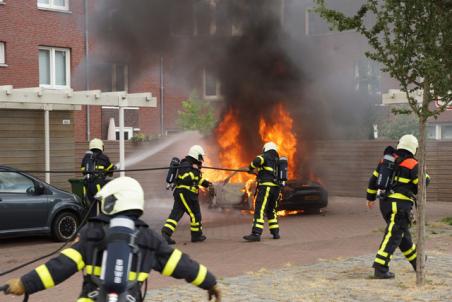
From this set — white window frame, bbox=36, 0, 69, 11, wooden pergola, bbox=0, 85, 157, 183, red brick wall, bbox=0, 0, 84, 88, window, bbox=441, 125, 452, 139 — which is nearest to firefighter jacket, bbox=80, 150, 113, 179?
wooden pergola, bbox=0, 85, 157, 183

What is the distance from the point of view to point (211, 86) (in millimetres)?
19281

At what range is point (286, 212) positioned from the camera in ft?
52.1

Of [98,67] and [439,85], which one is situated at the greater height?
[98,67]

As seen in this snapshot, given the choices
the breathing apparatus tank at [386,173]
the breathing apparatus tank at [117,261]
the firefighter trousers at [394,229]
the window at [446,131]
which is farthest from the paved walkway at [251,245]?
the window at [446,131]

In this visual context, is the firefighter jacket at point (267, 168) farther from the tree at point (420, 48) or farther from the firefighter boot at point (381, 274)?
the tree at point (420, 48)

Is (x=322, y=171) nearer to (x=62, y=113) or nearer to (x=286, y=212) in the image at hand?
(x=286, y=212)

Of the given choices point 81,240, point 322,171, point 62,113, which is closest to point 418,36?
point 81,240

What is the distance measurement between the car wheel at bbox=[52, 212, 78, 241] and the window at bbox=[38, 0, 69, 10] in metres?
13.9

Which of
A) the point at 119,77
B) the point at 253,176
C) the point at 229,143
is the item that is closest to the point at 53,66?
the point at 119,77

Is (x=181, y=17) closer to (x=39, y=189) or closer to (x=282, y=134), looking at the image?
(x=282, y=134)

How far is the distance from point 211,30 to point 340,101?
7805 mm

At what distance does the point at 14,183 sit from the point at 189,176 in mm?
2780

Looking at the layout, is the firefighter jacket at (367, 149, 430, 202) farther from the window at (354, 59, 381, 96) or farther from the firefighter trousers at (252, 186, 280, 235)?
the window at (354, 59, 381, 96)

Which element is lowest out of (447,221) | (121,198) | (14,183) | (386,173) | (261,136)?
(447,221)
